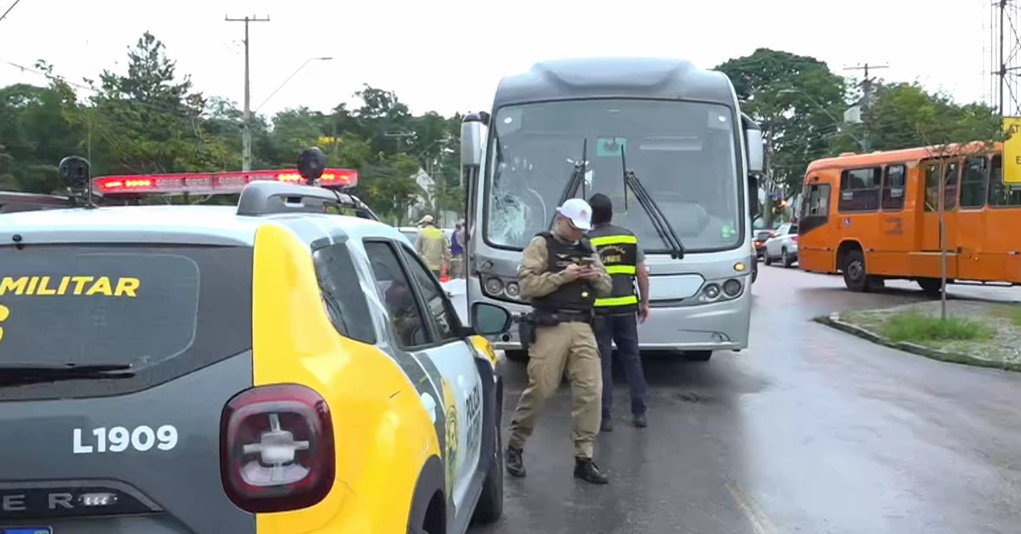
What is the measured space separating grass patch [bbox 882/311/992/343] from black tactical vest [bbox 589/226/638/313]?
6.99 m

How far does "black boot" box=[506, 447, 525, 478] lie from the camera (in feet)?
21.1

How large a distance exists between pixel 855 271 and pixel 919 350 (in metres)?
10.8

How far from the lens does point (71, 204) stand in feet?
12.4

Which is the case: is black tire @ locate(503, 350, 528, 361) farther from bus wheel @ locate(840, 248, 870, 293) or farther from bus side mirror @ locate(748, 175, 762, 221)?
bus wheel @ locate(840, 248, 870, 293)

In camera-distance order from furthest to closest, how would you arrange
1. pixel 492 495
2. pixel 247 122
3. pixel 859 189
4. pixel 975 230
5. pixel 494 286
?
pixel 247 122 < pixel 859 189 < pixel 975 230 < pixel 494 286 < pixel 492 495

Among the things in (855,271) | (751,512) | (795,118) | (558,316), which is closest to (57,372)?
(558,316)

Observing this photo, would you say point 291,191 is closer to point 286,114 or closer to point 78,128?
point 78,128

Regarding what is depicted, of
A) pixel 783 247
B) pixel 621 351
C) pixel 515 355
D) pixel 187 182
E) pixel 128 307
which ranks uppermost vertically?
pixel 187 182

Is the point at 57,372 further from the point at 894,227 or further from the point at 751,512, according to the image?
the point at 894,227

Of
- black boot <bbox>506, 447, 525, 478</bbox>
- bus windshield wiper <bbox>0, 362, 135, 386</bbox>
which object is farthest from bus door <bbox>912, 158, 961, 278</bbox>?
bus windshield wiper <bbox>0, 362, 135, 386</bbox>

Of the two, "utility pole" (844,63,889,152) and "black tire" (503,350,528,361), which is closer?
"black tire" (503,350,528,361)

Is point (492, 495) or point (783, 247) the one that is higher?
point (492, 495)

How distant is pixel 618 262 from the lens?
290 inches

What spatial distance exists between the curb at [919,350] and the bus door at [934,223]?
5.17m
